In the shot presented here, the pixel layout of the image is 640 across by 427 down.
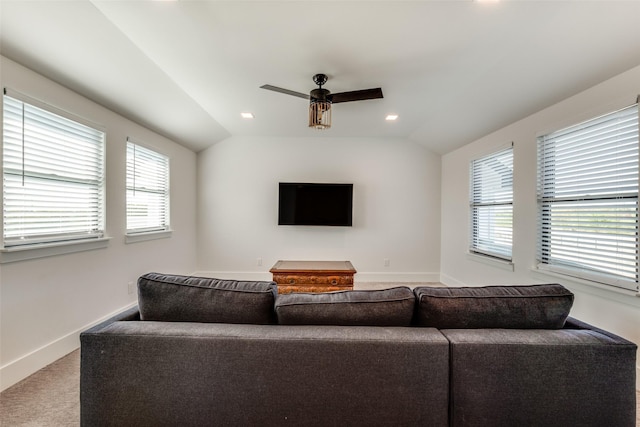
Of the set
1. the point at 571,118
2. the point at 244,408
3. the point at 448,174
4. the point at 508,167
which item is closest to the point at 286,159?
the point at 448,174

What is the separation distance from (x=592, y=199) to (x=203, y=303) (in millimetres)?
3031

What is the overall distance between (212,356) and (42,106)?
2.48 metres

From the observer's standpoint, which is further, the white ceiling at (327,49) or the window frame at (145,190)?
the window frame at (145,190)

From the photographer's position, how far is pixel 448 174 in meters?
4.57

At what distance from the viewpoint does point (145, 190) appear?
3.46 metres

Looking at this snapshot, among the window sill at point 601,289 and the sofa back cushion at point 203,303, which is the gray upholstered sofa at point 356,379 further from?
the window sill at point 601,289

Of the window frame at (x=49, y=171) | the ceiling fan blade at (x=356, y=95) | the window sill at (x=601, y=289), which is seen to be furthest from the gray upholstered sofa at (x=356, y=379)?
the ceiling fan blade at (x=356, y=95)

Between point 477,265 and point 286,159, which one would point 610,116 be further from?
point 286,159

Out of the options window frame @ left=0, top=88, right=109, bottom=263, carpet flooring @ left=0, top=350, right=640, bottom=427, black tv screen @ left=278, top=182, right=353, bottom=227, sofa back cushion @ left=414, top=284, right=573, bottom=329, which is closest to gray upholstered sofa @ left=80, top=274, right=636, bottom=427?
sofa back cushion @ left=414, top=284, right=573, bottom=329

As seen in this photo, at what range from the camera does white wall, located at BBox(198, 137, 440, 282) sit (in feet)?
15.6

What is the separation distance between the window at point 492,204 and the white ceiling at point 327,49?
573 millimetres

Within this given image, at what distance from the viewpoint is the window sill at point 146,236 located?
309 cm

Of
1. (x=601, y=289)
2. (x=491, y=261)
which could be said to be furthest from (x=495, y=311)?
(x=491, y=261)

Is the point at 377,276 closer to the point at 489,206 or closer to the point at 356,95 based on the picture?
the point at 489,206
